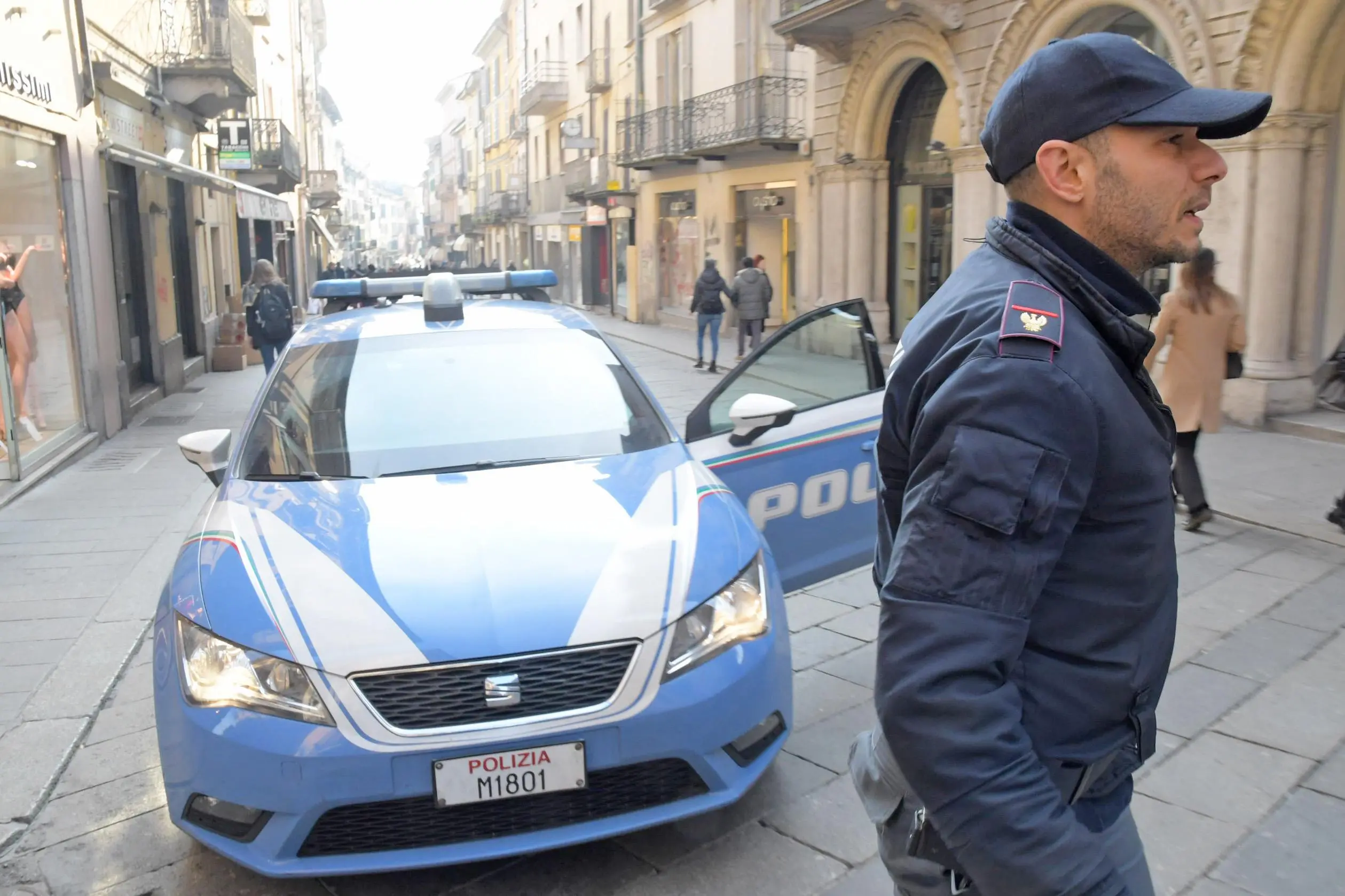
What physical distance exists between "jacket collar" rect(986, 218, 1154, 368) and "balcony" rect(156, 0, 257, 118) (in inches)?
679

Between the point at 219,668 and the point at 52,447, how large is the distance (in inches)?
330

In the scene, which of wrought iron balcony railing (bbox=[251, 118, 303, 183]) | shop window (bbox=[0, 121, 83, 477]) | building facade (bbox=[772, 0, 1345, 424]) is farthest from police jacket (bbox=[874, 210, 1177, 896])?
wrought iron balcony railing (bbox=[251, 118, 303, 183])

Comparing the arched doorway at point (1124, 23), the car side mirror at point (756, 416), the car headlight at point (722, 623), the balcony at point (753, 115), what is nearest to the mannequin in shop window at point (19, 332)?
the car side mirror at point (756, 416)

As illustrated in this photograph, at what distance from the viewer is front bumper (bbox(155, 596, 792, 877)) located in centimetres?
285

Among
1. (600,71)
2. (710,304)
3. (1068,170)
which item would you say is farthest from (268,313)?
(600,71)

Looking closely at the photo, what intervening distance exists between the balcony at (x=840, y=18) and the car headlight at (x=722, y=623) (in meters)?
13.6

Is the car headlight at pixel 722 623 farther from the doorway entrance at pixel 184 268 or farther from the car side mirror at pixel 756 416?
the doorway entrance at pixel 184 268

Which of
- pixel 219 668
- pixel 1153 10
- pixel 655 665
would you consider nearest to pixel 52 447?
pixel 219 668

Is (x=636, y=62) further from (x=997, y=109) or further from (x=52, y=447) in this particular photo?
(x=997, y=109)

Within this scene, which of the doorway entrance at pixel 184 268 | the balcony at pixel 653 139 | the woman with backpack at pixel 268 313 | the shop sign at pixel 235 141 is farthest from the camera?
the balcony at pixel 653 139

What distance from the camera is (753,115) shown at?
22.3m

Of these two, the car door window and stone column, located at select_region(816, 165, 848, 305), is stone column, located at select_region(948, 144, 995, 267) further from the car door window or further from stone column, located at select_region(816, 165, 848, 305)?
the car door window

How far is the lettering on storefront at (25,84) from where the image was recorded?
29.5 ft

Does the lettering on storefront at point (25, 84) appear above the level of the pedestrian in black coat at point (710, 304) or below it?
above
